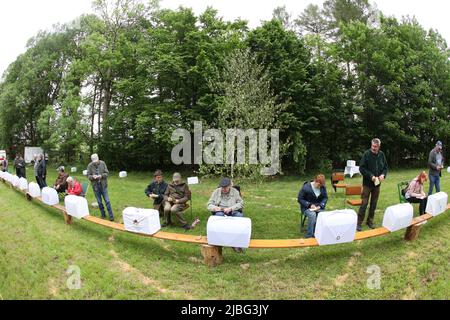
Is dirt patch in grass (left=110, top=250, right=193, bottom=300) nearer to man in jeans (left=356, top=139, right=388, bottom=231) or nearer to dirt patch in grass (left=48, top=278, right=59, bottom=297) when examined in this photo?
dirt patch in grass (left=48, top=278, right=59, bottom=297)

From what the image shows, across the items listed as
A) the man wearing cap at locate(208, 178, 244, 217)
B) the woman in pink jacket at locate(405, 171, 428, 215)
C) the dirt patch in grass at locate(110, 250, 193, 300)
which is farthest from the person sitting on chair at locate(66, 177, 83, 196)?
the woman in pink jacket at locate(405, 171, 428, 215)

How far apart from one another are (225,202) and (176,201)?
139 centimetres

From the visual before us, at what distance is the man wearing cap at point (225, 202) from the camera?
5.54 meters

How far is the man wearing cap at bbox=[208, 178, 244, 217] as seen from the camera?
5535 millimetres

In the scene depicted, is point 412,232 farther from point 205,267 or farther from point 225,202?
point 205,267

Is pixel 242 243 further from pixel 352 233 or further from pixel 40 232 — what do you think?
pixel 40 232

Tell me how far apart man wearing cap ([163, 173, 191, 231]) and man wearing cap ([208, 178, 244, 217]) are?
1.09 meters

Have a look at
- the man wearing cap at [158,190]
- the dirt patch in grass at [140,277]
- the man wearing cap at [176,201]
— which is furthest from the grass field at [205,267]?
the man wearing cap at [158,190]

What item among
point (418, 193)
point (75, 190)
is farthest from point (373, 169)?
point (75, 190)

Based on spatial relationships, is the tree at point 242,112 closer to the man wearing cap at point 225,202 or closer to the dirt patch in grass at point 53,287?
the man wearing cap at point 225,202

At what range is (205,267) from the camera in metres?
4.50

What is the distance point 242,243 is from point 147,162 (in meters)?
17.5

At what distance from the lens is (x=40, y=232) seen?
242 inches
